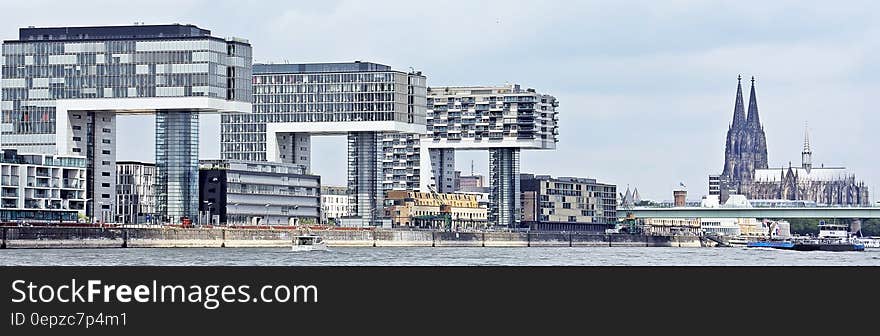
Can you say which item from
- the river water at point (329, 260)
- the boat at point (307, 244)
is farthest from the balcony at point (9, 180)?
the river water at point (329, 260)

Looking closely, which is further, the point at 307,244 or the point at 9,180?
the point at 9,180

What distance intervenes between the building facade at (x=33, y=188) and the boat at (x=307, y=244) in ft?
97.1

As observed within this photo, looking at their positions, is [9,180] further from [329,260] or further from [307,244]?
[329,260]

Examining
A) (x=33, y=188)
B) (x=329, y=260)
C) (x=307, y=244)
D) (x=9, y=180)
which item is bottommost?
(x=329, y=260)

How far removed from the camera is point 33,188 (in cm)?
19350

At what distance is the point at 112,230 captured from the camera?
174m

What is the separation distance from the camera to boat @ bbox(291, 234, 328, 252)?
176000 mm

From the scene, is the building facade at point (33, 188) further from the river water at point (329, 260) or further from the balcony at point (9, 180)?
the river water at point (329, 260)

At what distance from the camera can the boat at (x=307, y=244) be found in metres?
176
